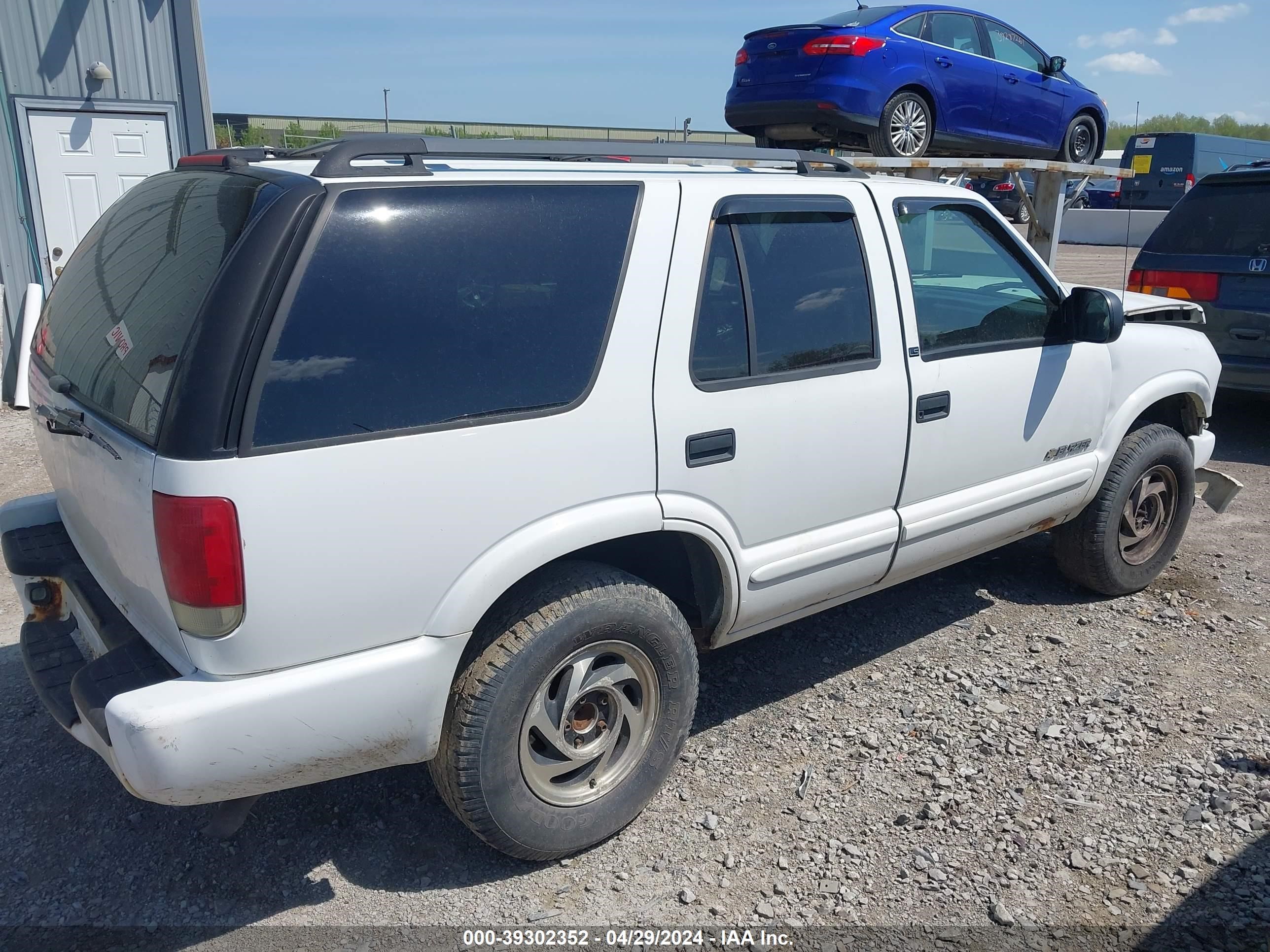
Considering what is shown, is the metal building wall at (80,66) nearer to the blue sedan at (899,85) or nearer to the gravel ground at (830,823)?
the blue sedan at (899,85)

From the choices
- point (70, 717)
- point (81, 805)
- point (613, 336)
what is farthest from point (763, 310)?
point (81, 805)

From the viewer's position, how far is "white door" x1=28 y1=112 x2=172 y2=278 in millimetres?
9664

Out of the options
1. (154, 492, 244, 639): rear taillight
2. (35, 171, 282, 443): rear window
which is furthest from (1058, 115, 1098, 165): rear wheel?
(154, 492, 244, 639): rear taillight

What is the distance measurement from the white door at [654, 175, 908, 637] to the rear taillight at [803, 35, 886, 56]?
5393 mm

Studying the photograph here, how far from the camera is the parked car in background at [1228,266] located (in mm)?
7137

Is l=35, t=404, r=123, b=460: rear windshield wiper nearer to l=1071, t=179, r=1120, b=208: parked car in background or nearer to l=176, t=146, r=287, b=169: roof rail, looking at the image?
l=176, t=146, r=287, b=169: roof rail

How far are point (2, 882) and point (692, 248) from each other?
2.67m

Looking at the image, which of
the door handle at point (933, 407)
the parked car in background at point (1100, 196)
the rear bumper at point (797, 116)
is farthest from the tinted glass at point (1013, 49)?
the parked car in background at point (1100, 196)

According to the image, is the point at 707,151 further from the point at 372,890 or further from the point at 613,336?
the point at 372,890

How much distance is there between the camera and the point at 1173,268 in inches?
299

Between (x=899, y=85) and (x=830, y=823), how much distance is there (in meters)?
7.00

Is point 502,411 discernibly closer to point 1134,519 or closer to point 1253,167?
point 1134,519

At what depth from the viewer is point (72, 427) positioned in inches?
106

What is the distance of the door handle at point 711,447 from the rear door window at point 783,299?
0.16 metres
